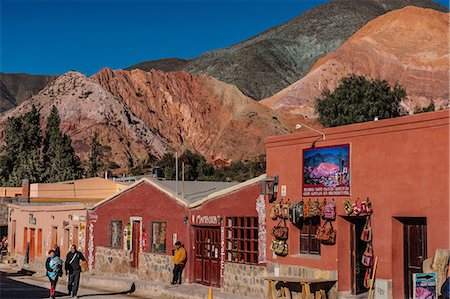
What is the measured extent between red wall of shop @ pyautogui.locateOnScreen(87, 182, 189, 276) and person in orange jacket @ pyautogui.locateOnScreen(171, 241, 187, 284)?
46 centimetres

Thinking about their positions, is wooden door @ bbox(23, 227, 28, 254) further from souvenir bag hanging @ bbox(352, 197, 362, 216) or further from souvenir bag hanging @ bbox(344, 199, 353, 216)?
souvenir bag hanging @ bbox(352, 197, 362, 216)

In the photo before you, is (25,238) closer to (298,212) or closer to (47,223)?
(47,223)

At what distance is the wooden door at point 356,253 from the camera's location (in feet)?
55.8

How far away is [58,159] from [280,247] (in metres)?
57.0

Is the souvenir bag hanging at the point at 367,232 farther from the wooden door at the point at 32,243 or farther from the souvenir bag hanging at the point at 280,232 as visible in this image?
the wooden door at the point at 32,243

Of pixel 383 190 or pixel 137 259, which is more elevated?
pixel 383 190

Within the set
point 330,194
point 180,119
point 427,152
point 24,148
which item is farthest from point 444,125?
point 180,119

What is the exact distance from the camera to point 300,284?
1747 cm

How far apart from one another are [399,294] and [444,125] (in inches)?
159

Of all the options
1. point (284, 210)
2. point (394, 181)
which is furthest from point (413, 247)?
point (284, 210)

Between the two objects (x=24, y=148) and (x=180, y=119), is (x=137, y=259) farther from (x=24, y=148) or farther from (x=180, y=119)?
(x=180, y=119)

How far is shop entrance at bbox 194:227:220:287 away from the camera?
21922mm

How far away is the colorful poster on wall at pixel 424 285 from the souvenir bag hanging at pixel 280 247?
19.0ft

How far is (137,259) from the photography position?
86.3ft
